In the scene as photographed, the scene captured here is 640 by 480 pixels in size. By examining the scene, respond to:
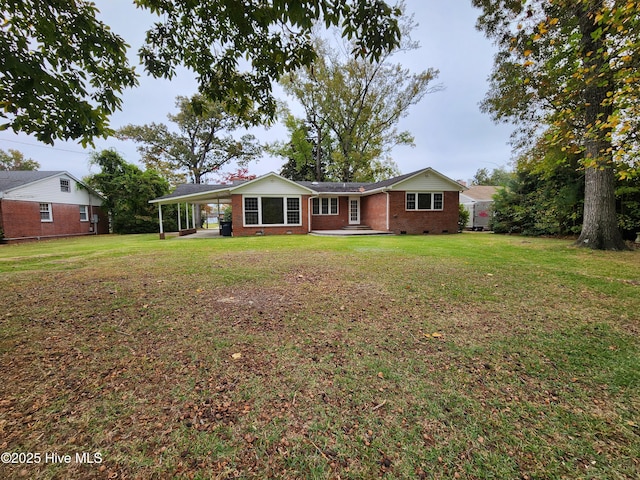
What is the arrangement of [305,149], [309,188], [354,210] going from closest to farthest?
[309,188] → [354,210] → [305,149]

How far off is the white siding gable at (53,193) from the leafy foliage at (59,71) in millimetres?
18017

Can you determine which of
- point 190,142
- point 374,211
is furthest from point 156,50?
point 190,142

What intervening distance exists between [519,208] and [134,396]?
61.2ft

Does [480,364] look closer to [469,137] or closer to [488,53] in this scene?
[488,53]

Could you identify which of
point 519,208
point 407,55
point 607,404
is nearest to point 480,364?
point 607,404

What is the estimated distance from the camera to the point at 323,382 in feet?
7.39

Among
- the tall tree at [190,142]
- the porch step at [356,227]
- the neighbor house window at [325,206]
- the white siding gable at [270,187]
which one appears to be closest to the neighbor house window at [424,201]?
the porch step at [356,227]

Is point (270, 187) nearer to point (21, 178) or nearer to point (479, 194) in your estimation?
point (21, 178)

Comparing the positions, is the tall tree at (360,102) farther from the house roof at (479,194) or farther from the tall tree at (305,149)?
the house roof at (479,194)

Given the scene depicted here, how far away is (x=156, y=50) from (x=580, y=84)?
8791 millimetres

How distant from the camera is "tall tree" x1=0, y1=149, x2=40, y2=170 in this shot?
3089 cm

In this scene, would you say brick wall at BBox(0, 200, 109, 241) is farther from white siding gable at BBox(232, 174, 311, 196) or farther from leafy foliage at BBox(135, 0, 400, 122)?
leafy foliage at BBox(135, 0, 400, 122)

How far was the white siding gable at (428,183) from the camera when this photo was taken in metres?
16.7

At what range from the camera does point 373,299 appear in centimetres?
423
